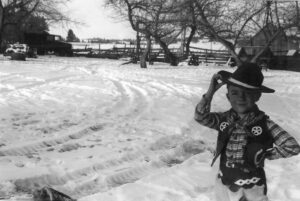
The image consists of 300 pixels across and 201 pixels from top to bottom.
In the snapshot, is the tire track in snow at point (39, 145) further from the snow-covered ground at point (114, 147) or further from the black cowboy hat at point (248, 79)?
the black cowboy hat at point (248, 79)

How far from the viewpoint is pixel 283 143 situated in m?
2.36

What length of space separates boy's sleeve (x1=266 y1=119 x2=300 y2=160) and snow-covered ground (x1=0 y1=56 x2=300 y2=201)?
6.46ft

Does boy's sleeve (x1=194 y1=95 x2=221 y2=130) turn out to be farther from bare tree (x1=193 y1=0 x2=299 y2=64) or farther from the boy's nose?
bare tree (x1=193 y1=0 x2=299 y2=64)

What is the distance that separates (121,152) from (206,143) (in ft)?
4.95

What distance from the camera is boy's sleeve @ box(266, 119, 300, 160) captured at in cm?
235

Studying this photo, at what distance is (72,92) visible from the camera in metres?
11.8

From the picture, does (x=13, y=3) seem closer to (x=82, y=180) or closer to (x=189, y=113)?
(x=189, y=113)

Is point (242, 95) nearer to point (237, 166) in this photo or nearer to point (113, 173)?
point (237, 166)

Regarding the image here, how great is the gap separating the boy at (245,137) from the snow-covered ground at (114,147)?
1.78 m

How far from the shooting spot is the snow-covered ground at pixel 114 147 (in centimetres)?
457

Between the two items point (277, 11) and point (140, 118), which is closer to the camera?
point (140, 118)

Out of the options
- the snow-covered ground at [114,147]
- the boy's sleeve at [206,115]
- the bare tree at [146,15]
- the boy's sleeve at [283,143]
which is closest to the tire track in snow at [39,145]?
the snow-covered ground at [114,147]

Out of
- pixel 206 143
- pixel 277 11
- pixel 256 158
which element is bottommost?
pixel 206 143

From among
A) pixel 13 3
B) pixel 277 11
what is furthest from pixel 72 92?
pixel 13 3
